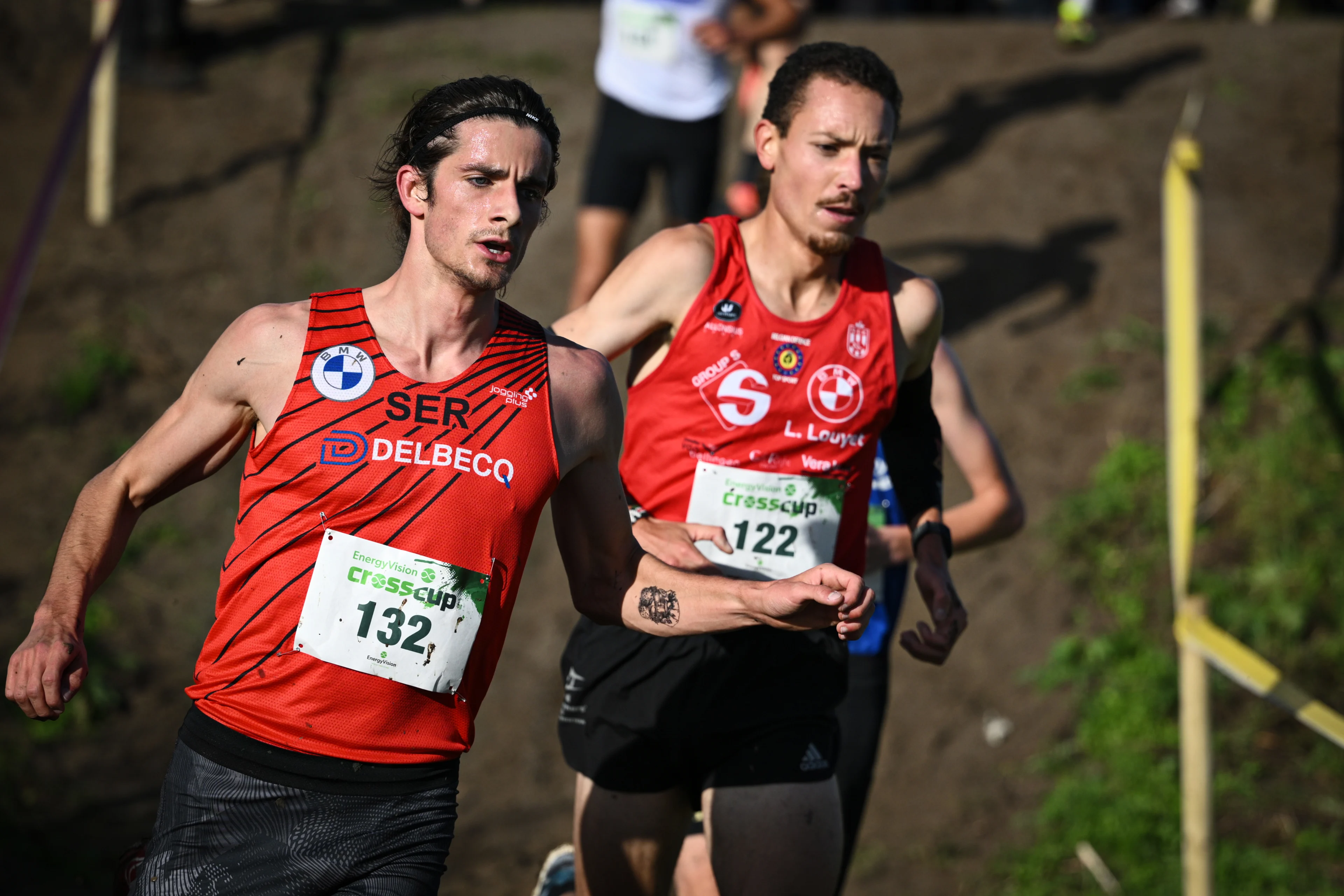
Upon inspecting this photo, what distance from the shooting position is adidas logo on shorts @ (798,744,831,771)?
10.6 feet

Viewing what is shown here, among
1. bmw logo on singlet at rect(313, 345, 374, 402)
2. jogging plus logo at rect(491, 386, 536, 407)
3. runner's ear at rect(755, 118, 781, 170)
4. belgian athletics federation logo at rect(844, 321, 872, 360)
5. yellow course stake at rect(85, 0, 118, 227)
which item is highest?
runner's ear at rect(755, 118, 781, 170)

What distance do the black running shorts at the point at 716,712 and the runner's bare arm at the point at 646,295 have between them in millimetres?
799

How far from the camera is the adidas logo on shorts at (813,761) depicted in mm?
3244

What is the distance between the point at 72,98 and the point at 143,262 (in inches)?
88.9

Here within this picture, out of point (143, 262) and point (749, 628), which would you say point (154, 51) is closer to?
point (143, 262)

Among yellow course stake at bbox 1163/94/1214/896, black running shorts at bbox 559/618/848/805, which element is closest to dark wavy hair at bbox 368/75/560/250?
black running shorts at bbox 559/618/848/805

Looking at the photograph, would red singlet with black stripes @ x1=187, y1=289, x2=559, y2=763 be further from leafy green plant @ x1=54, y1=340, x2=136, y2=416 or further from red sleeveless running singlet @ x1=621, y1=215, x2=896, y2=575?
leafy green plant @ x1=54, y1=340, x2=136, y2=416

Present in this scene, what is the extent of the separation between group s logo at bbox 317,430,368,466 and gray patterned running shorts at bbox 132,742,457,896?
25.6 inches

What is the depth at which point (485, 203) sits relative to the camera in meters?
2.61

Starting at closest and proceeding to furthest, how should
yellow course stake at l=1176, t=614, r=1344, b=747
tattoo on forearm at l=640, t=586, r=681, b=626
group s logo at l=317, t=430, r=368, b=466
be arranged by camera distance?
group s logo at l=317, t=430, r=368, b=466, tattoo on forearm at l=640, t=586, r=681, b=626, yellow course stake at l=1176, t=614, r=1344, b=747

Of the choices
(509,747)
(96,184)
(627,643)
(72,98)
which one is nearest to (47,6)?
(72,98)

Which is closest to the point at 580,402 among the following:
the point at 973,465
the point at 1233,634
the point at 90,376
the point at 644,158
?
the point at 973,465

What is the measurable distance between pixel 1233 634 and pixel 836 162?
4.15m

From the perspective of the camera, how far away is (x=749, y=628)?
3312mm
